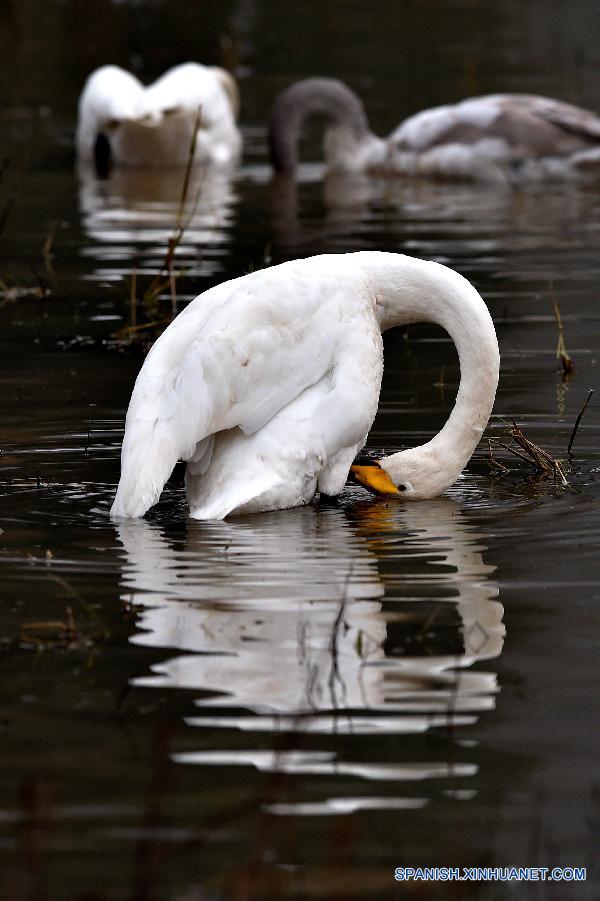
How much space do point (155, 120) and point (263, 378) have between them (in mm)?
14405

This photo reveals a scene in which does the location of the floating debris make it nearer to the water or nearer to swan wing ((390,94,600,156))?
the water

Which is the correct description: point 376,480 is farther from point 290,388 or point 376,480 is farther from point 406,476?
point 290,388

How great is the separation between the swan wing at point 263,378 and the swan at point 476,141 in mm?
12575

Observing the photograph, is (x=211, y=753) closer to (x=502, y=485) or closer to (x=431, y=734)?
(x=431, y=734)

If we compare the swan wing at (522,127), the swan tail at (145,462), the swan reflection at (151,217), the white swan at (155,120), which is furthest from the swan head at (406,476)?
the white swan at (155,120)

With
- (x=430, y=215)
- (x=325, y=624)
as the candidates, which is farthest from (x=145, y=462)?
(x=430, y=215)

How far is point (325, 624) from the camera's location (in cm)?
600

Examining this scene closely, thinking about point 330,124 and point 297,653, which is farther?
point 330,124

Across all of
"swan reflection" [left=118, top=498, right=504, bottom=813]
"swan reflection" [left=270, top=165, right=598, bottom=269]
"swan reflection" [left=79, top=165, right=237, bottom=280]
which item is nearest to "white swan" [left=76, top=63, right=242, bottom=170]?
"swan reflection" [left=79, top=165, right=237, bottom=280]

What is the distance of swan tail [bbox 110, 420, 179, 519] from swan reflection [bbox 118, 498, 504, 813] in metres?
0.15

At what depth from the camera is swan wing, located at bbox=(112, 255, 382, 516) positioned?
24.2 ft

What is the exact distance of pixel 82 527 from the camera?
294 inches

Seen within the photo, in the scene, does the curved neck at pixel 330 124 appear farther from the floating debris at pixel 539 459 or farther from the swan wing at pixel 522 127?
the floating debris at pixel 539 459

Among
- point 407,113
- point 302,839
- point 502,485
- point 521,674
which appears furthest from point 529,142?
point 302,839
